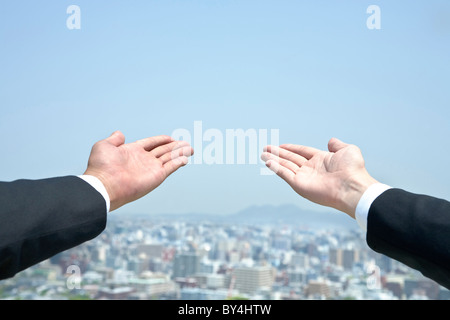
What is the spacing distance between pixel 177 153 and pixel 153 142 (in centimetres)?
8

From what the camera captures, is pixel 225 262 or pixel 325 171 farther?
pixel 225 262

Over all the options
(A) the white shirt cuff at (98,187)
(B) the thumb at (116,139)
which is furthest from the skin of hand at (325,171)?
(A) the white shirt cuff at (98,187)

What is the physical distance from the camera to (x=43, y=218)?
85cm

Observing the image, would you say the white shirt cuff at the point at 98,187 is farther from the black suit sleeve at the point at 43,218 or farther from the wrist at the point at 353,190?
the wrist at the point at 353,190

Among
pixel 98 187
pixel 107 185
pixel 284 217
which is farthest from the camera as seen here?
pixel 284 217

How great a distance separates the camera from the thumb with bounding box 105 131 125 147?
1.33 metres

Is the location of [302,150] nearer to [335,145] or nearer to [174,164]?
[335,145]

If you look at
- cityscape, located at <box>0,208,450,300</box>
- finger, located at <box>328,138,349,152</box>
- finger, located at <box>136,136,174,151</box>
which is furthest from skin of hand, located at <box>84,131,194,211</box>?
cityscape, located at <box>0,208,450,300</box>

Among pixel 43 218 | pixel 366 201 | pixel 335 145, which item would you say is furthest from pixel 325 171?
pixel 43 218

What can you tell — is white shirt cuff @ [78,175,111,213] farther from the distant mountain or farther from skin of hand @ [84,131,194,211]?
the distant mountain

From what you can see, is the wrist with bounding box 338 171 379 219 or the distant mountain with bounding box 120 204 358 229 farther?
the distant mountain with bounding box 120 204 358 229

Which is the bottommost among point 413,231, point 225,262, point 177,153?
point 225,262

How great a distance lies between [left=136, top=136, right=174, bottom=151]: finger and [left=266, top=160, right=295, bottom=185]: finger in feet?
1.05
